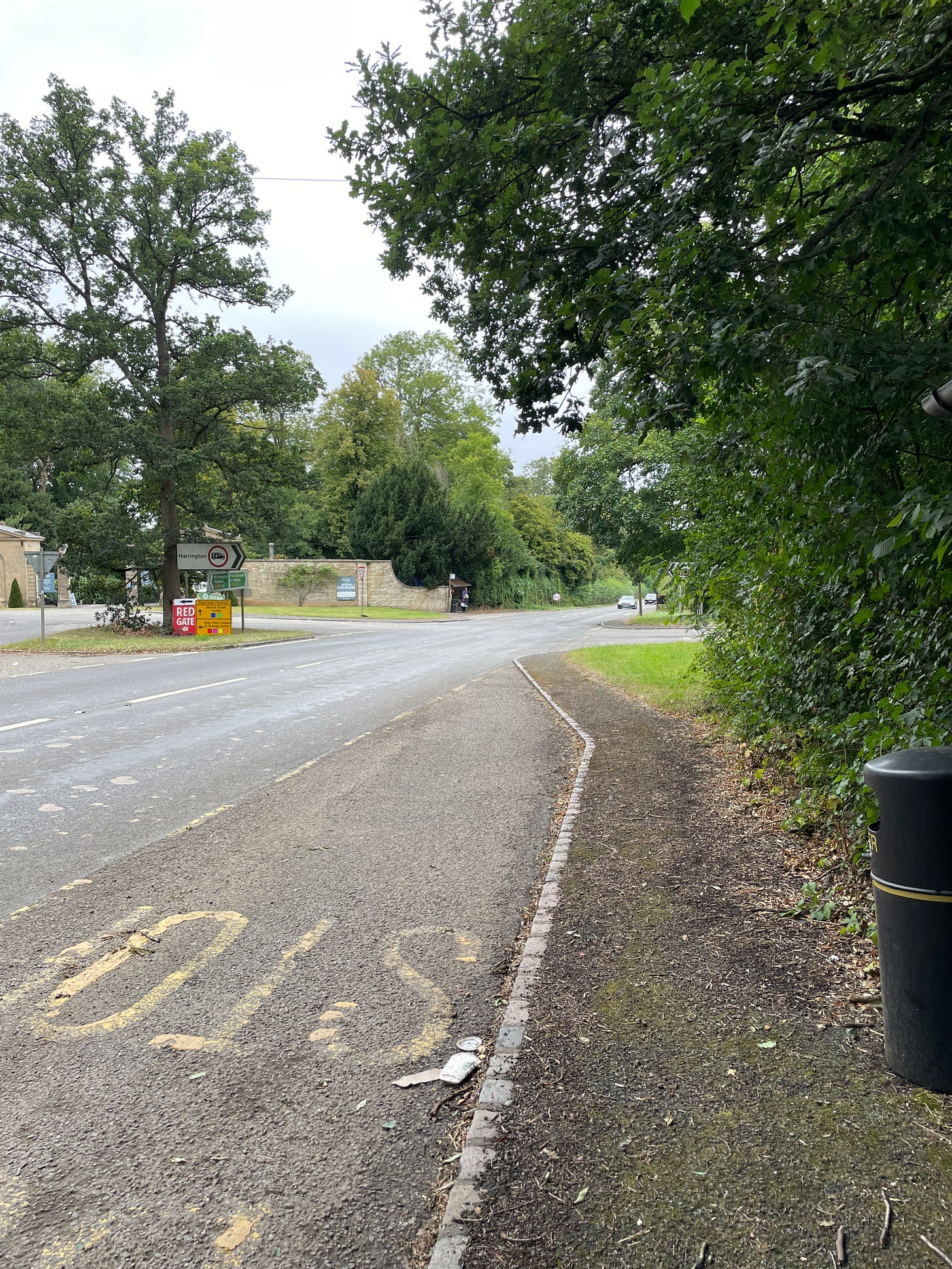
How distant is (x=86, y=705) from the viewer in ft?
38.8

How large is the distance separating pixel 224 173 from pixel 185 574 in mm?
14152

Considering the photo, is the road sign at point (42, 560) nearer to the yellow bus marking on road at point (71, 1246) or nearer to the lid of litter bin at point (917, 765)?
the yellow bus marking on road at point (71, 1246)

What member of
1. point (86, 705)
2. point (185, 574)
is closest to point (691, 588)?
point (86, 705)

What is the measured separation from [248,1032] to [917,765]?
8.95 ft

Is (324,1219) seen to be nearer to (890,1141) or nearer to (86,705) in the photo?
(890,1141)

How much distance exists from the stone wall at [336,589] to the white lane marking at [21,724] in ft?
141

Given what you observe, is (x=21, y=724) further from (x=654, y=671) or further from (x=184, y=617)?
(x=184, y=617)

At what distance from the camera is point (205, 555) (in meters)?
27.5

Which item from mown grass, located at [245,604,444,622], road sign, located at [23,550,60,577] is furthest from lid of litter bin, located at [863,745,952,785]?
mown grass, located at [245,604,444,622]

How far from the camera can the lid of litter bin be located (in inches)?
111

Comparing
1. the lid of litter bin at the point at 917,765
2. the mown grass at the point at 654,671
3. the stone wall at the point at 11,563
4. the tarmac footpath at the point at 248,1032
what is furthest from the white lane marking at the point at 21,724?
the stone wall at the point at 11,563

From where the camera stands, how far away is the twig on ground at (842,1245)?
2094mm

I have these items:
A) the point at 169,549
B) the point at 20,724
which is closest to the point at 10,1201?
the point at 20,724

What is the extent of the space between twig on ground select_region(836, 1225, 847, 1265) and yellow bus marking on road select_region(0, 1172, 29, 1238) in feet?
7.24
